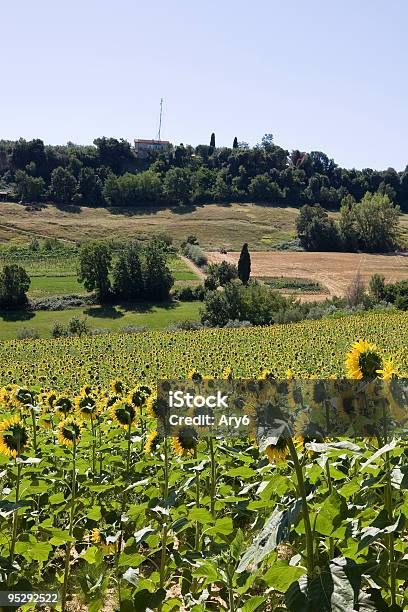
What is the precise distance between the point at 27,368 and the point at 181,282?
38.7 meters

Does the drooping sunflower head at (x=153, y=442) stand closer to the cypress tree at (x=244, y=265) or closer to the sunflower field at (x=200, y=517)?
the sunflower field at (x=200, y=517)

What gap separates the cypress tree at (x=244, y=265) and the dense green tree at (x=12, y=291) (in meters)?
19.3

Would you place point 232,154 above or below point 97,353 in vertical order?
above

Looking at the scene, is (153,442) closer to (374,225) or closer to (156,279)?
(156,279)

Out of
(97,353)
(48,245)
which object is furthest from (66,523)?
(48,245)

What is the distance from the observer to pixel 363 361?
2252 mm

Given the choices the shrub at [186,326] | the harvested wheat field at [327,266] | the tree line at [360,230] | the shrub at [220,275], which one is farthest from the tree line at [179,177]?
the shrub at [186,326]

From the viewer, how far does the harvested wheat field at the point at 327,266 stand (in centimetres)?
6341

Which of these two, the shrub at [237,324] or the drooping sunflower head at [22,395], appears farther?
the shrub at [237,324]

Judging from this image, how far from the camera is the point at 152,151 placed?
127125 millimetres

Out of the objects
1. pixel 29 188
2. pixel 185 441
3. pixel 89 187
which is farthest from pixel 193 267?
pixel 185 441

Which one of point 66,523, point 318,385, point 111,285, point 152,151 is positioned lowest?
point 111,285

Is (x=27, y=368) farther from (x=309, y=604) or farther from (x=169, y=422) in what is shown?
(x=309, y=604)

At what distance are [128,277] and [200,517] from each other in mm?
54875
